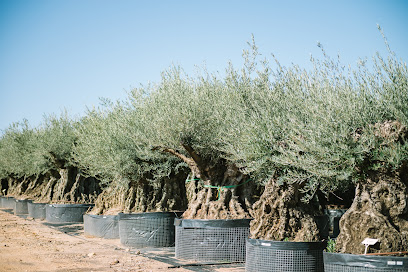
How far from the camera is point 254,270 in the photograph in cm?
877

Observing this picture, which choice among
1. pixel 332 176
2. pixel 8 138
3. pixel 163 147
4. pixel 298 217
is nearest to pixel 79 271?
pixel 163 147

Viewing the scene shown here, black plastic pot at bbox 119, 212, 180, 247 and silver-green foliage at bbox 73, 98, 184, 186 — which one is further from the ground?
silver-green foliage at bbox 73, 98, 184, 186

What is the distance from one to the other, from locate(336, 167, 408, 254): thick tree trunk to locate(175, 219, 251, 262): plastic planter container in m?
3.54

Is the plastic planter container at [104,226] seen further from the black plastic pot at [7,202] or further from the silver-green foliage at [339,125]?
the black plastic pot at [7,202]

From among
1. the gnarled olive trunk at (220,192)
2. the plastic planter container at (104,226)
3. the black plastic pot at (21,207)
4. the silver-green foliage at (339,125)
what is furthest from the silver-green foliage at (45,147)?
the silver-green foliage at (339,125)

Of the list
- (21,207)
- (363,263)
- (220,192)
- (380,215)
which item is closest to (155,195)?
(220,192)

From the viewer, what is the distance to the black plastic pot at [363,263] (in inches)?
256

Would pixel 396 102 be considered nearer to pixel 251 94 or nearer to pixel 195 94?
pixel 251 94

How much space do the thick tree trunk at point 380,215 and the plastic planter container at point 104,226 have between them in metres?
9.70

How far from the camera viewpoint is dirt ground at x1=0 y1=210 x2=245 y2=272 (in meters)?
10.5

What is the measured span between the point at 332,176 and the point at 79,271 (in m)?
5.69

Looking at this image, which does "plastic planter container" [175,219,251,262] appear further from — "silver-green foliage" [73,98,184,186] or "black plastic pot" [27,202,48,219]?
"black plastic pot" [27,202,48,219]

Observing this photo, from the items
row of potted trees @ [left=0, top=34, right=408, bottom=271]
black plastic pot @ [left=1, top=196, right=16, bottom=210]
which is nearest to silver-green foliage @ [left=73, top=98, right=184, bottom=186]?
row of potted trees @ [left=0, top=34, right=408, bottom=271]

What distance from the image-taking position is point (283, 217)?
9.26 meters
